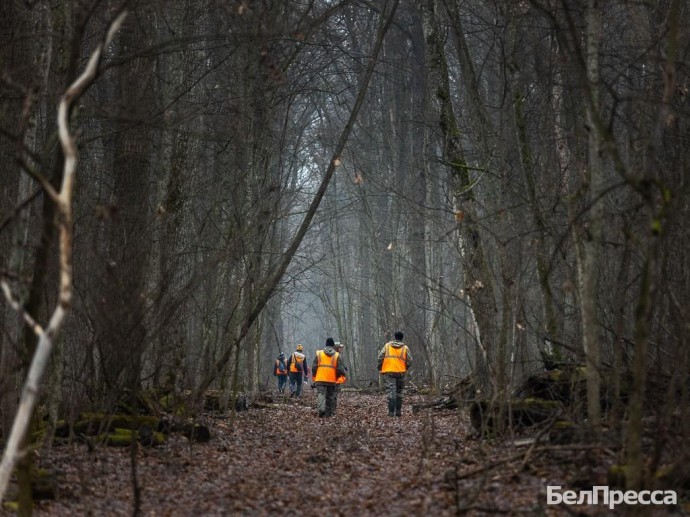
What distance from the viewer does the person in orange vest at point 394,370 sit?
53.9ft

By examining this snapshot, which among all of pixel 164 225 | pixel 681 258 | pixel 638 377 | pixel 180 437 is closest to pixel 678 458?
pixel 638 377

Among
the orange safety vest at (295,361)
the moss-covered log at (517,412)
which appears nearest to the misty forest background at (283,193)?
the moss-covered log at (517,412)

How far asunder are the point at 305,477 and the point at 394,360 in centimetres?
785

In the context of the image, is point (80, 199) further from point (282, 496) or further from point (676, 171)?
point (676, 171)

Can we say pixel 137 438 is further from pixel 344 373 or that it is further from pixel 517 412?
pixel 344 373

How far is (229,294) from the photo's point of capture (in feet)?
55.4

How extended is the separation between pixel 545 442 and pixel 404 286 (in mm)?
21812

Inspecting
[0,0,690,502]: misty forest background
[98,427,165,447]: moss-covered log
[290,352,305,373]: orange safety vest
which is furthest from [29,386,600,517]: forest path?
[290,352,305,373]: orange safety vest

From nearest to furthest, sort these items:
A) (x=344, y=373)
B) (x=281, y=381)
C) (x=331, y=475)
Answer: (x=331, y=475)
(x=344, y=373)
(x=281, y=381)

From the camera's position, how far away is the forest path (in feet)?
22.8

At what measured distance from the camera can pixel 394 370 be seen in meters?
16.5

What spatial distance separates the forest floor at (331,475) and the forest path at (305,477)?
0.01 m

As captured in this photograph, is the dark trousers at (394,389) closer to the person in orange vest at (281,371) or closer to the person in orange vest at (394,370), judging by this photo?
the person in orange vest at (394,370)

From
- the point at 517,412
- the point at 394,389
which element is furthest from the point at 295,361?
the point at 517,412
